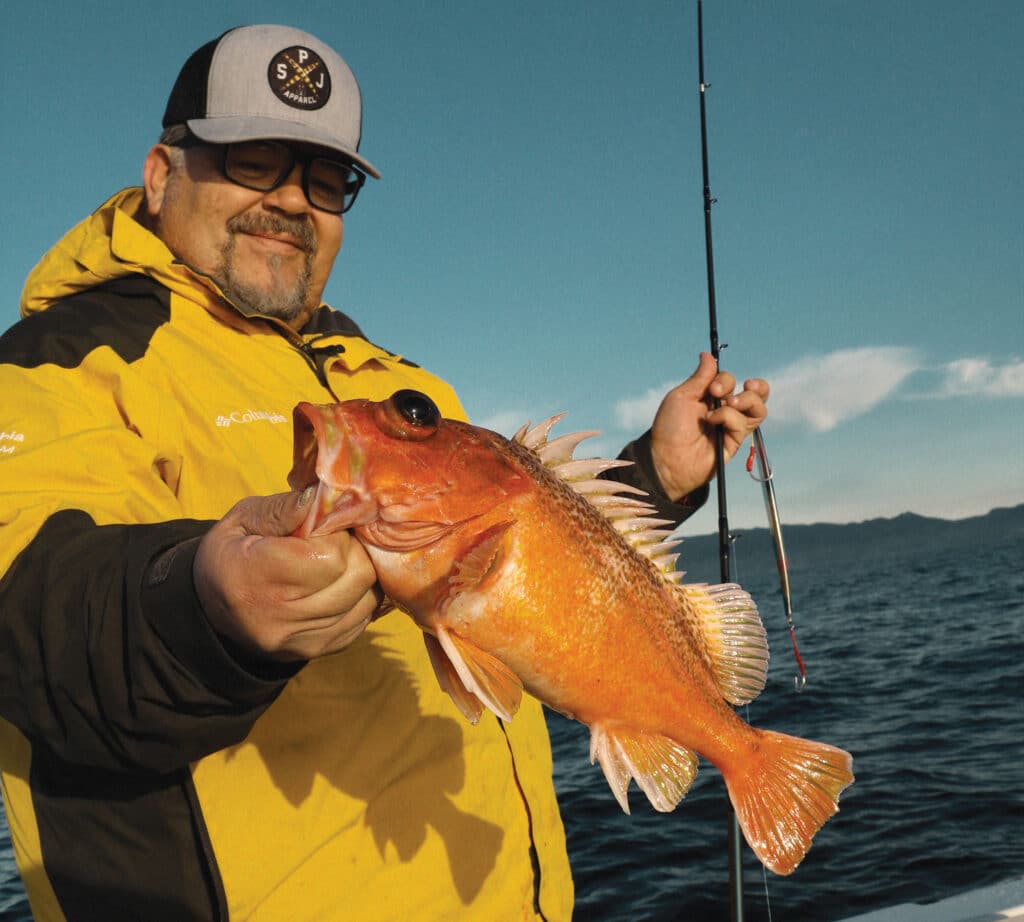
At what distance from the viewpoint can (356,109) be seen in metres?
3.32

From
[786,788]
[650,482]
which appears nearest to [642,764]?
[786,788]

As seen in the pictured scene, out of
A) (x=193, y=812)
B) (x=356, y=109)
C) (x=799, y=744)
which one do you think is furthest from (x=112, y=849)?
(x=356, y=109)

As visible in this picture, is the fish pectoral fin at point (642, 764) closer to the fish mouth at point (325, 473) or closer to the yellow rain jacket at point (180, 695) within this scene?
the yellow rain jacket at point (180, 695)

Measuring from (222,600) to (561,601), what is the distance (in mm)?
770

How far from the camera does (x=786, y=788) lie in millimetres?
2283

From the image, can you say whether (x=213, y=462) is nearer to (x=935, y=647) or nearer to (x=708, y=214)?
(x=708, y=214)

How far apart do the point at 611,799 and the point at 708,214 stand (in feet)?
24.3

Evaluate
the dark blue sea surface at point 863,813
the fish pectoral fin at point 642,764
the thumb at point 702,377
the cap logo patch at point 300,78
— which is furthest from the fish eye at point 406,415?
the dark blue sea surface at point 863,813

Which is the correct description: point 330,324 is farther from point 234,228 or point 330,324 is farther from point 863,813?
point 863,813

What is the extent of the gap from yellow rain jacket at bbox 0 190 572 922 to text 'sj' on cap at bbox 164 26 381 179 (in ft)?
1.76

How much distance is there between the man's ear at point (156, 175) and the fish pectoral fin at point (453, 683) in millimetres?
2228

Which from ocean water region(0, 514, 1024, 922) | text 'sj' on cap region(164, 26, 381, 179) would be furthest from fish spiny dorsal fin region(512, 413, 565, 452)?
ocean water region(0, 514, 1024, 922)

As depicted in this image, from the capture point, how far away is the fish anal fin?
5.72ft

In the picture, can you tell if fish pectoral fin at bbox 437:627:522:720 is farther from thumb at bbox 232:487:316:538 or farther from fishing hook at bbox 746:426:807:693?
fishing hook at bbox 746:426:807:693
